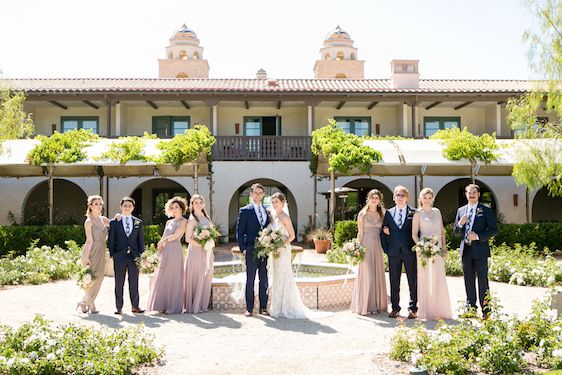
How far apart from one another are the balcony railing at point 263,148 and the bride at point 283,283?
13844mm

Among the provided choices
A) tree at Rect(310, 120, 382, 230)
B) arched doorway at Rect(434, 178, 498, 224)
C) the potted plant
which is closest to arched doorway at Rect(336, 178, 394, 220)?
arched doorway at Rect(434, 178, 498, 224)

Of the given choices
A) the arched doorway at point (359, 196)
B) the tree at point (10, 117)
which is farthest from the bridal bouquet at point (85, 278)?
the arched doorway at point (359, 196)

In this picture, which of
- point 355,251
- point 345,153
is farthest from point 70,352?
point 345,153

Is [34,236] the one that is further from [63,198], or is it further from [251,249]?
[251,249]

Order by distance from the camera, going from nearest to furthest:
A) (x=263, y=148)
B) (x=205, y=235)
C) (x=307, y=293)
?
1. (x=205, y=235)
2. (x=307, y=293)
3. (x=263, y=148)

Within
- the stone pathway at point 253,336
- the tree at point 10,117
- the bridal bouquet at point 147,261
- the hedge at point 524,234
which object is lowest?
the stone pathway at point 253,336

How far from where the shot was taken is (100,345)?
19.1ft

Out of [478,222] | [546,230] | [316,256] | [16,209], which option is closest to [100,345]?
[478,222]

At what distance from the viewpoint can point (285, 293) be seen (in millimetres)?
8867

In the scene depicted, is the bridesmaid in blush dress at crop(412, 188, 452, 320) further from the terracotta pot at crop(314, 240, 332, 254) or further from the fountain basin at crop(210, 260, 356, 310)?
the terracotta pot at crop(314, 240, 332, 254)

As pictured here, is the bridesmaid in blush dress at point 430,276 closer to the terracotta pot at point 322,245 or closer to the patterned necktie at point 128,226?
the patterned necktie at point 128,226

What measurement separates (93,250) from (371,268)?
14.0ft

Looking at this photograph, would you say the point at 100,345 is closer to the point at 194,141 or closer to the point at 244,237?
the point at 244,237

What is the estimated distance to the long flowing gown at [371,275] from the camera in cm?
888
